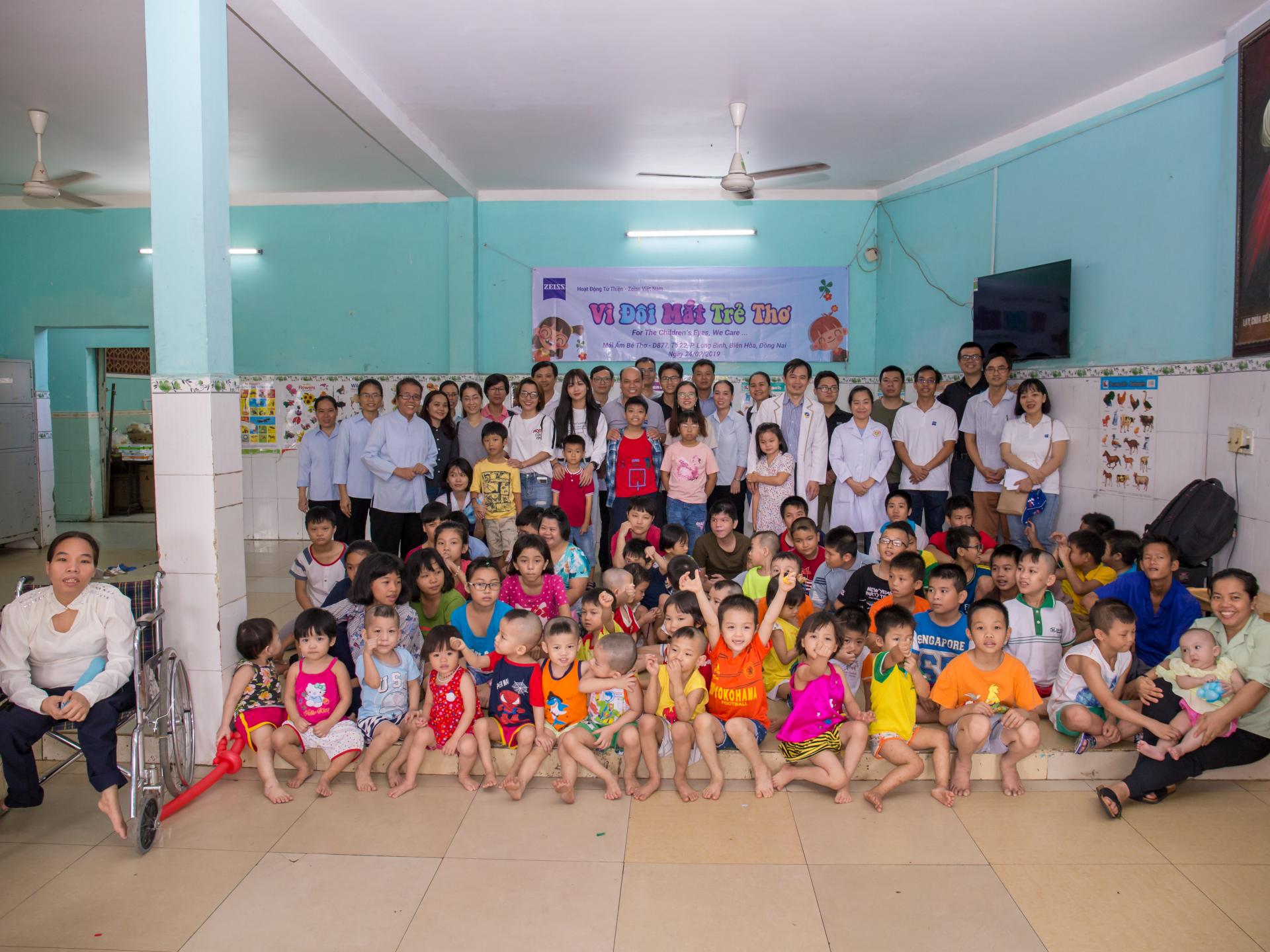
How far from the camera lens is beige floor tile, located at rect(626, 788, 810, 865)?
9.13 feet

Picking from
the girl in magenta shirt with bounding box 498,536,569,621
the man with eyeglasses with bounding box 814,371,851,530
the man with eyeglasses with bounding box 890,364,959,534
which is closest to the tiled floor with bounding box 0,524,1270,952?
the girl in magenta shirt with bounding box 498,536,569,621

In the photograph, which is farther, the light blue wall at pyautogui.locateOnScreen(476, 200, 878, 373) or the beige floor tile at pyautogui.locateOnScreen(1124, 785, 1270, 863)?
the light blue wall at pyautogui.locateOnScreen(476, 200, 878, 373)

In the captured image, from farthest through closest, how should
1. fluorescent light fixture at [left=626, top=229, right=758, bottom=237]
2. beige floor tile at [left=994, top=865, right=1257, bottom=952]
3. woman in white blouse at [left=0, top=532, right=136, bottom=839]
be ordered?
fluorescent light fixture at [left=626, top=229, right=758, bottom=237]
woman in white blouse at [left=0, top=532, right=136, bottom=839]
beige floor tile at [left=994, top=865, right=1257, bottom=952]

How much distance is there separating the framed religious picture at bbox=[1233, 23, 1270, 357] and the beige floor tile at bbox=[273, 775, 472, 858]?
4.23 metres

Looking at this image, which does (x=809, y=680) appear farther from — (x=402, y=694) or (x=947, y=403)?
(x=947, y=403)

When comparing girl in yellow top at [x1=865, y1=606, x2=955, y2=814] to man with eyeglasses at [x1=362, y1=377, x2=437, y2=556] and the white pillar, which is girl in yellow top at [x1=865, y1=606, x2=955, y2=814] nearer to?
the white pillar

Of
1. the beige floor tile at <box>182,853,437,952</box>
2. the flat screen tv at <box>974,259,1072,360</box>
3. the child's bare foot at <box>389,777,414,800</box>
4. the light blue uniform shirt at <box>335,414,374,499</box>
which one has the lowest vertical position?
the beige floor tile at <box>182,853,437,952</box>

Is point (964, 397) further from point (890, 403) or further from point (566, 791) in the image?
point (566, 791)

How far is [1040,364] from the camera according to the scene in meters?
5.82

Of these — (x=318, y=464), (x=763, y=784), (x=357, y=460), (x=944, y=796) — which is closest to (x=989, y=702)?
(x=944, y=796)

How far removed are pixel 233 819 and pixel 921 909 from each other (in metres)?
2.32

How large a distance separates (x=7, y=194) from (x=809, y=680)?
28.2 ft

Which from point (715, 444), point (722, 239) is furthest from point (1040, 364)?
point (722, 239)

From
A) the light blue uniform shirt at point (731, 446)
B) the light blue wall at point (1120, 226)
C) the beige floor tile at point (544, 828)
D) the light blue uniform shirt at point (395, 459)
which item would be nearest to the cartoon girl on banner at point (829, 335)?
the light blue wall at point (1120, 226)
